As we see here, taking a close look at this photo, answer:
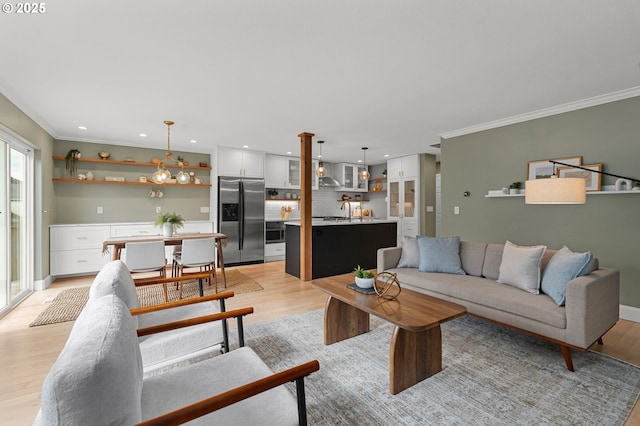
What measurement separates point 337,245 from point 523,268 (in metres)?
3.00

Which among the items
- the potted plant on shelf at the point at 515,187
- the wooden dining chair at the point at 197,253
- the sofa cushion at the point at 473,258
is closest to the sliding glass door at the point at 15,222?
the wooden dining chair at the point at 197,253

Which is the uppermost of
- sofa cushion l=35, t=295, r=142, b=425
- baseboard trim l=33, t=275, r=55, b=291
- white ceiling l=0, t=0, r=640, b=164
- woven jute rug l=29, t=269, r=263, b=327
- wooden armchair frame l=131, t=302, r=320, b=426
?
white ceiling l=0, t=0, r=640, b=164

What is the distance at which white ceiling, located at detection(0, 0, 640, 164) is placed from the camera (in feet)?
6.40

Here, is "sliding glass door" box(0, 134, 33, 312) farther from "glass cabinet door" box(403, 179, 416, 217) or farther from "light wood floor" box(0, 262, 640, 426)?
"glass cabinet door" box(403, 179, 416, 217)

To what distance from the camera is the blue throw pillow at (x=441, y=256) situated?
11.3 feet

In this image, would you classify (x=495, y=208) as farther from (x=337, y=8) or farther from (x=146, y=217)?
(x=146, y=217)

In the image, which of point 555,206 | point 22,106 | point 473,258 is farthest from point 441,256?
point 22,106

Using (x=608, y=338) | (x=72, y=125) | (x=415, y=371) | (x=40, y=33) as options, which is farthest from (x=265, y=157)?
(x=608, y=338)

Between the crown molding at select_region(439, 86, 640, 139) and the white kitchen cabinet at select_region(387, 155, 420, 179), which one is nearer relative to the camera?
the crown molding at select_region(439, 86, 640, 139)

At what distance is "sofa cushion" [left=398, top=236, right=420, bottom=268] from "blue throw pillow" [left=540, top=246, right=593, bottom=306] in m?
1.36

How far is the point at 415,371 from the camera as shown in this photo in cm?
208

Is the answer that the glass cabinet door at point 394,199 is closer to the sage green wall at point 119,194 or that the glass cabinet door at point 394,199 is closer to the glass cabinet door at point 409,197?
the glass cabinet door at point 409,197

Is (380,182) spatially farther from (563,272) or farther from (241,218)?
(563,272)

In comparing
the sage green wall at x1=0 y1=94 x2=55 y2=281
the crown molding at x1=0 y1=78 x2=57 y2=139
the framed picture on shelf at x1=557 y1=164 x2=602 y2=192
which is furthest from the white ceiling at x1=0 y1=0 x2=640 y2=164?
the framed picture on shelf at x1=557 y1=164 x2=602 y2=192
